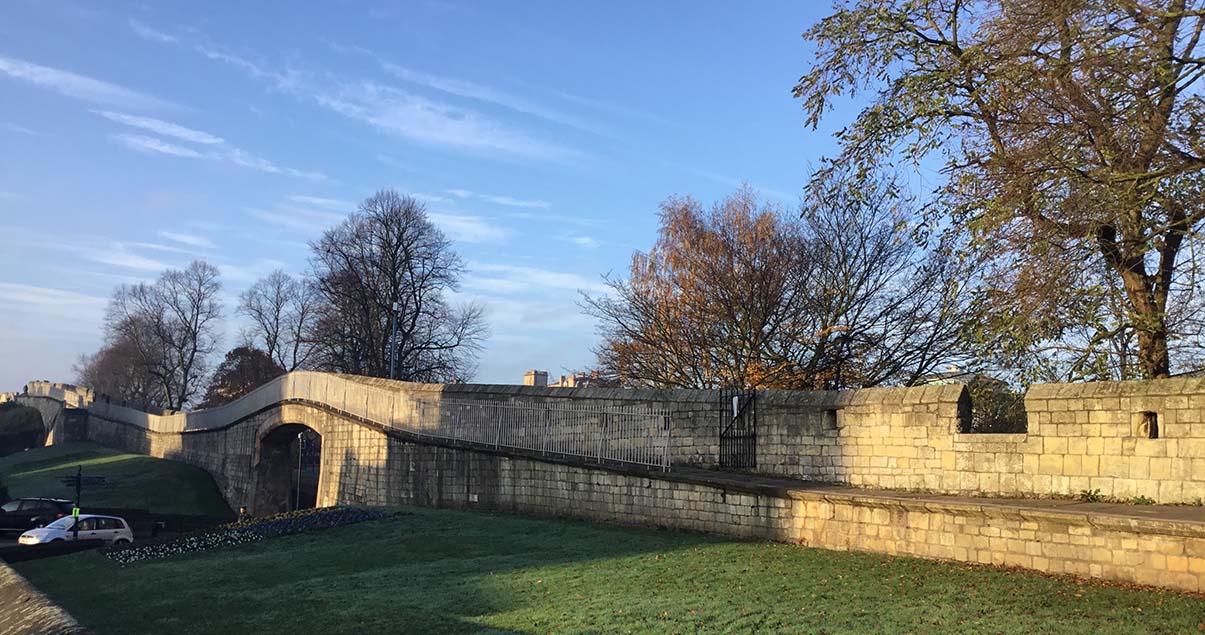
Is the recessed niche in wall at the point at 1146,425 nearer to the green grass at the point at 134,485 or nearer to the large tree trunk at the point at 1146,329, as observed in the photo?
the large tree trunk at the point at 1146,329

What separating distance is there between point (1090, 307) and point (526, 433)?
11082mm

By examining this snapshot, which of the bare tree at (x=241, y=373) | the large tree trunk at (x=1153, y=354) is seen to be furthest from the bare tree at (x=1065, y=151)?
the bare tree at (x=241, y=373)

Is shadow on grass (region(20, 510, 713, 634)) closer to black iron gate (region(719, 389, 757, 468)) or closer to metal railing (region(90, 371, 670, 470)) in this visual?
metal railing (region(90, 371, 670, 470))

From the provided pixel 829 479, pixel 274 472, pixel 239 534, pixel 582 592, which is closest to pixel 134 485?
pixel 274 472

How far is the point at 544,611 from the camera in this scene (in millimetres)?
9328

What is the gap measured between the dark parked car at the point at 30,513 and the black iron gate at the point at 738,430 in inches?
886

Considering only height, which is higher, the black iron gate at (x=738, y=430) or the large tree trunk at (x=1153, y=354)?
the large tree trunk at (x=1153, y=354)

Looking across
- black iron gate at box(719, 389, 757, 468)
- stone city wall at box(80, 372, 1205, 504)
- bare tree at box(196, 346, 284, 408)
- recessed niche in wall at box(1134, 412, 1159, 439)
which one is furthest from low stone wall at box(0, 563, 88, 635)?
bare tree at box(196, 346, 284, 408)

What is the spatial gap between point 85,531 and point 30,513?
6.39 m

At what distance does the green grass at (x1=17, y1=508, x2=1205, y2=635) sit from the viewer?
825 centimetres

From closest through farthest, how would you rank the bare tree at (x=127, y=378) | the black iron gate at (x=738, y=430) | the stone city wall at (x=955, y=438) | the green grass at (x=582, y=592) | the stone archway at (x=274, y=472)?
the green grass at (x=582, y=592) < the stone city wall at (x=955, y=438) < the black iron gate at (x=738, y=430) < the stone archway at (x=274, y=472) < the bare tree at (x=127, y=378)

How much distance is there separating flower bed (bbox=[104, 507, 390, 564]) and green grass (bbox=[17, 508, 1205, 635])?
1360mm

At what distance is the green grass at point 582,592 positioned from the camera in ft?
27.1

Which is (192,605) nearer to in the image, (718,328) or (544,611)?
(544,611)
